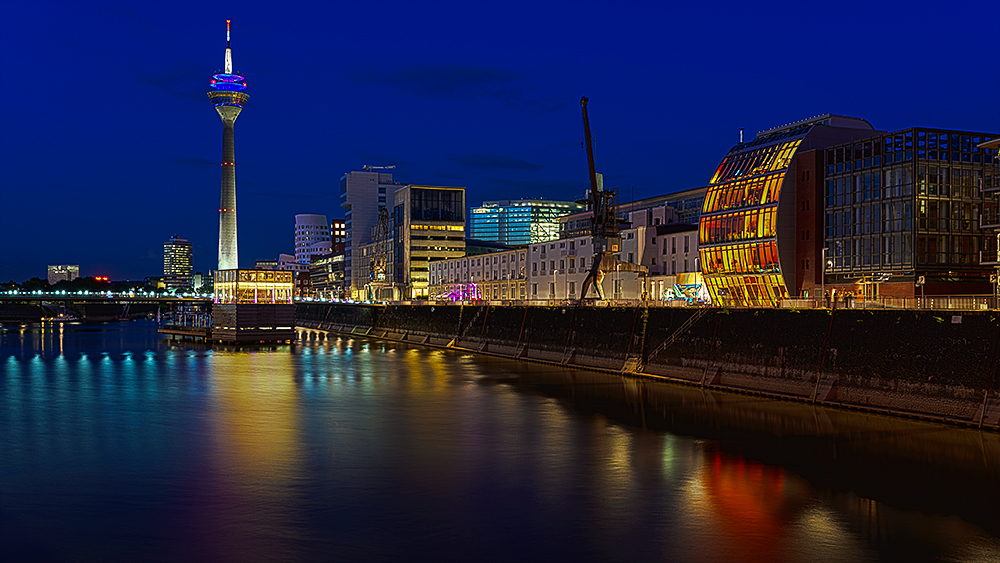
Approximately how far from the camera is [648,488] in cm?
2942

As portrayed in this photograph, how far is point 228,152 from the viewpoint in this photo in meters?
153

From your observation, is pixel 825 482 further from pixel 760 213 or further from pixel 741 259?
pixel 741 259

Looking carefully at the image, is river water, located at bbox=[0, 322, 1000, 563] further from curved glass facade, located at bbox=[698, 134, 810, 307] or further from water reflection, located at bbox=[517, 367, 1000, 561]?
curved glass facade, located at bbox=[698, 134, 810, 307]

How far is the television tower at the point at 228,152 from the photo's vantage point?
152500 mm

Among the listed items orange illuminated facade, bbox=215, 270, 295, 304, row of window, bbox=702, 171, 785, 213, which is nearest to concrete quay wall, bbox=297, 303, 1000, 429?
row of window, bbox=702, 171, 785, 213

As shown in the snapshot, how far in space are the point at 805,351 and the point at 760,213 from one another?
139 feet

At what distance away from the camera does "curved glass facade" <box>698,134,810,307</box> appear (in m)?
86.1

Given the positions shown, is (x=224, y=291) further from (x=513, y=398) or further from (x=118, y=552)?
(x=118, y=552)

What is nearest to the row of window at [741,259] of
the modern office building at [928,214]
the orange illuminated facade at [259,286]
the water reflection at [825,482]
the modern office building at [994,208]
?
the modern office building at [928,214]

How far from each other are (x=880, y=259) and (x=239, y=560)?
68.1 meters

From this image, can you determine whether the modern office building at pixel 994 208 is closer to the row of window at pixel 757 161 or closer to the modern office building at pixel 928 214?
the modern office building at pixel 928 214

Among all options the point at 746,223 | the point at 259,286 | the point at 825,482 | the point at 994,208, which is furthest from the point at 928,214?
the point at 259,286

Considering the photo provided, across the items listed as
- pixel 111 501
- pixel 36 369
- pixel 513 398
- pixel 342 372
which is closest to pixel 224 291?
pixel 36 369

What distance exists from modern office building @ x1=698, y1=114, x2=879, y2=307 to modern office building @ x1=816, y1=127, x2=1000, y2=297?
30.9 ft
